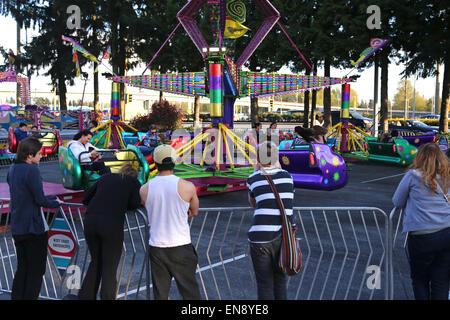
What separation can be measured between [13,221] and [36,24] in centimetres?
3750

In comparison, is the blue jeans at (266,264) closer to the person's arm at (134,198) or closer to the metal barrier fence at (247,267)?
the metal barrier fence at (247,267)

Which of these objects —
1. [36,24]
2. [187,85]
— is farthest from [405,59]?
[36,24]

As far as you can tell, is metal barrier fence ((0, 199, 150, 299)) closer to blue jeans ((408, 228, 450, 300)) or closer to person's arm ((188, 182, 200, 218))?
person's arm ((188, 182, 200, 218))

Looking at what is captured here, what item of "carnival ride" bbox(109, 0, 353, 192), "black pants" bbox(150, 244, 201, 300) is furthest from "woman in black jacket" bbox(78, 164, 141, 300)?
"carnival ride" bbox(109, 0, 353, 192)

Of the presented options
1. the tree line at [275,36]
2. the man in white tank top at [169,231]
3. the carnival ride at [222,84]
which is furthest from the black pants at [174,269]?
the tree line at [275,36]

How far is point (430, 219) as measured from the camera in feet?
12.9

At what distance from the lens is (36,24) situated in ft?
123

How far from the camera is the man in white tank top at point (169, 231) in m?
3.71

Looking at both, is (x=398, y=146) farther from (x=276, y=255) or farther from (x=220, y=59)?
(x=276, y=255)

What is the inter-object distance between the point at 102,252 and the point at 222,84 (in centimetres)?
842

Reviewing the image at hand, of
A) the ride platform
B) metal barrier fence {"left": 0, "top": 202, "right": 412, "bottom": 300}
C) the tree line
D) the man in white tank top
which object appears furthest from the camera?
the tree line

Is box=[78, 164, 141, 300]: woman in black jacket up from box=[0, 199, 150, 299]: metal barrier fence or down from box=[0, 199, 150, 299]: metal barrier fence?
up

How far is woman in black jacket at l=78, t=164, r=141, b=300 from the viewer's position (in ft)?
12.8

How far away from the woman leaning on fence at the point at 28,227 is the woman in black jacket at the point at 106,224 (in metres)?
0.55
